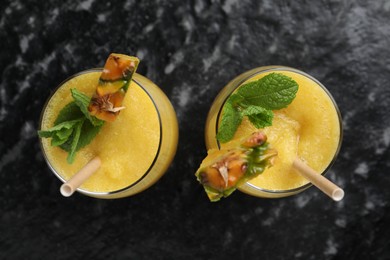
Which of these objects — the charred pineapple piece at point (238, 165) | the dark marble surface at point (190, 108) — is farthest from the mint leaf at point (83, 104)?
the dark marble surface at point (190, 108)

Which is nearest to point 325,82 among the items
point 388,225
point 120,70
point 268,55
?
point 268,55

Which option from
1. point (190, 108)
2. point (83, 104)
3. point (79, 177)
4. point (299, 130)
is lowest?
point (190, 108)

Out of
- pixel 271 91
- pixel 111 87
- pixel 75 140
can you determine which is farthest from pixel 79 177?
pixel 271 91

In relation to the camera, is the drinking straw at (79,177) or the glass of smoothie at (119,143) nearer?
the drinking straw at (79,177)

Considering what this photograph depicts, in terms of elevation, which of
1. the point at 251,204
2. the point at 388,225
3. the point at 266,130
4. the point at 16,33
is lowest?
the point at 388,225

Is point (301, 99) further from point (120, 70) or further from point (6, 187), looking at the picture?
point (6, 187)

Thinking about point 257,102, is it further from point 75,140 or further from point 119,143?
point 75,140

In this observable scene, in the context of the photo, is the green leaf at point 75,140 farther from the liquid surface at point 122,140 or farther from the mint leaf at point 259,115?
the mint leaf at point 259,115
